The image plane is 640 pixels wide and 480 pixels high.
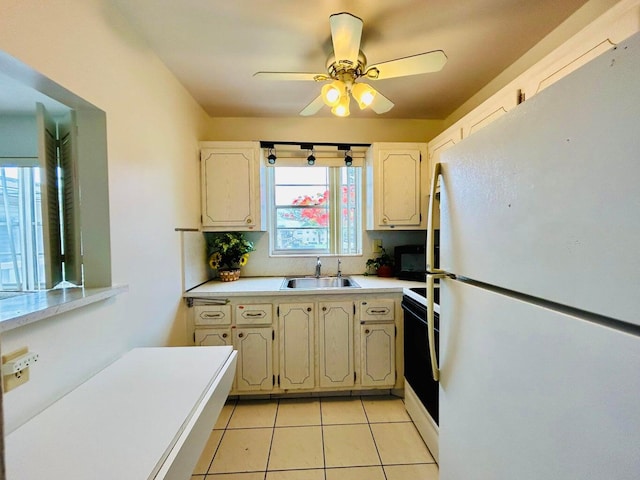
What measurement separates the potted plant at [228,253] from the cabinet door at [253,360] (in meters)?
0.61

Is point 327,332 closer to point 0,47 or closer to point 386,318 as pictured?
point 386,318

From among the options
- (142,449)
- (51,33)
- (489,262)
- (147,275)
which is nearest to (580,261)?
(489,262)

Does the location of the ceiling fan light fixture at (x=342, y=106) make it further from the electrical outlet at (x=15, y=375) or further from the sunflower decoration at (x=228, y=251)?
the electrical outlet at (x=15, y=375)

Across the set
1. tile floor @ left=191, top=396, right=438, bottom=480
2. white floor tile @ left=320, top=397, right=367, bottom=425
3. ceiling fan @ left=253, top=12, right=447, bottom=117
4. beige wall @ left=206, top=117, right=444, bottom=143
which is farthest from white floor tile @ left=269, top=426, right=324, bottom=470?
beige wall @ left=206, top=117, right=444, bottom=143

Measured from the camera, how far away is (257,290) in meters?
2.16

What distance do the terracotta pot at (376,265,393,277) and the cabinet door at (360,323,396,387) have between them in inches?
23.8

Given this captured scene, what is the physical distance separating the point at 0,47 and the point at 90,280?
3.02 feet

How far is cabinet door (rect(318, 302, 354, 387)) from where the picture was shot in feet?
7.21

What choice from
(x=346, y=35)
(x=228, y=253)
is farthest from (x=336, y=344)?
(x=346, y=35)

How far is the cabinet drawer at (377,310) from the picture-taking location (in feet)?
7.23

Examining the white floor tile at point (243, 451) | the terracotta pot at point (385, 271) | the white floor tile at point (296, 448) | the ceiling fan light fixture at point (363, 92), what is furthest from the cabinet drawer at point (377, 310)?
the ceiling fan light fixture at point (363, 92)

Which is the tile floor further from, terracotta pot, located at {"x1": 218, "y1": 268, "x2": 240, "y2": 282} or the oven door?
terracotta pot, located at {"x1": 218, "y1": 268, "x2": 240, "y2": 282}

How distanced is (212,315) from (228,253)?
2.06 feet

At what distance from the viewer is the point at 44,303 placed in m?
0.99
